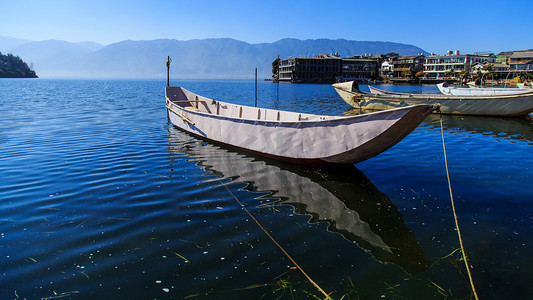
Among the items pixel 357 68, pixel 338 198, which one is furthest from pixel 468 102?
pixel 357 68

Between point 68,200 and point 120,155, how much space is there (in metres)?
4.47

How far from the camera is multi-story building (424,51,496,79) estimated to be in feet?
378

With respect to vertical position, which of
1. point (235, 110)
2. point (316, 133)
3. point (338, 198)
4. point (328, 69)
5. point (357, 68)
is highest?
point (357, 68)

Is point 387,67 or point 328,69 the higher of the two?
point 387,67

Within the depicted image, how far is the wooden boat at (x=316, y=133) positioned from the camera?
7734 millimetres

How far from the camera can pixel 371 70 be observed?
13550cm

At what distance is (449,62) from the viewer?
117500 mm

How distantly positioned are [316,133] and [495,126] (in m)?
16.1

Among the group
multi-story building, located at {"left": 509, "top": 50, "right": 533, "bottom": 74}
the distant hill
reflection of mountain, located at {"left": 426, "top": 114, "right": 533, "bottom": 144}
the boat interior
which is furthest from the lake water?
the distant hill

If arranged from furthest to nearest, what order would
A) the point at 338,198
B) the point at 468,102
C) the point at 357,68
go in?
1. the point at 357,68
2. the point at 468,102
3. the point at 338,198

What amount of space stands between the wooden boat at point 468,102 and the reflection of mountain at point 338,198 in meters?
17.1

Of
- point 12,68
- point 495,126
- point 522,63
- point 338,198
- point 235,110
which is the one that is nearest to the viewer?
point 338,198

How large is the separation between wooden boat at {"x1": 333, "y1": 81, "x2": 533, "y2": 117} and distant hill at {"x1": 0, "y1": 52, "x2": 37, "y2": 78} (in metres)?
209

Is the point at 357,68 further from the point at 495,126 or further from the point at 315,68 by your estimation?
the point at 495,126
